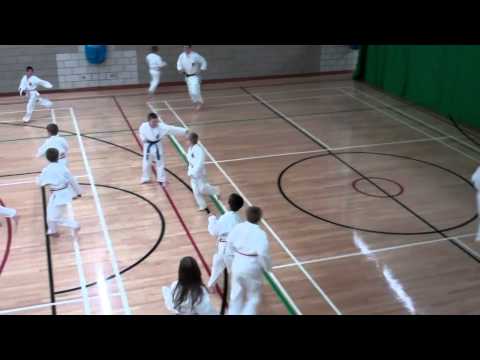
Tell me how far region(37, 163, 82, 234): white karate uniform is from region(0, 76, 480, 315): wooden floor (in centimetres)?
29

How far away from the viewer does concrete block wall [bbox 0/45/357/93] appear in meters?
17.9

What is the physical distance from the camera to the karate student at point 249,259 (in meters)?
6.14

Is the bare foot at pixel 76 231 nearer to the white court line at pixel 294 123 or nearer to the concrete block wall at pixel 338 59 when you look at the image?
the white court line at pixel 294 123

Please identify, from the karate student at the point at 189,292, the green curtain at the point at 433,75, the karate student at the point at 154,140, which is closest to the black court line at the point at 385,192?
the karate student at the point at 154,140

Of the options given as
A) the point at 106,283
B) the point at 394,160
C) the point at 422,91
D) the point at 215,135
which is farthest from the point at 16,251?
the point at 422,91

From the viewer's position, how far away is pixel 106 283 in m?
7.41

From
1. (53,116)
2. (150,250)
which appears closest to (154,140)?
(150,250)

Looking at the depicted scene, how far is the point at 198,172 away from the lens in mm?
9266

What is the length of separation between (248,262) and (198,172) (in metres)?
3.42

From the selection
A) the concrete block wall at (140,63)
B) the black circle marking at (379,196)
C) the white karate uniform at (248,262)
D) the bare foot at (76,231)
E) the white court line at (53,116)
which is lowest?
the bare foot at (76,231)

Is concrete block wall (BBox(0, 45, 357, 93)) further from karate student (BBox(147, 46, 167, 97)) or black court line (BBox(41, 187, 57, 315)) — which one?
black court line (BBox(41, 187, 57, 315))

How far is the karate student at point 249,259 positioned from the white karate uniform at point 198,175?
307cm
